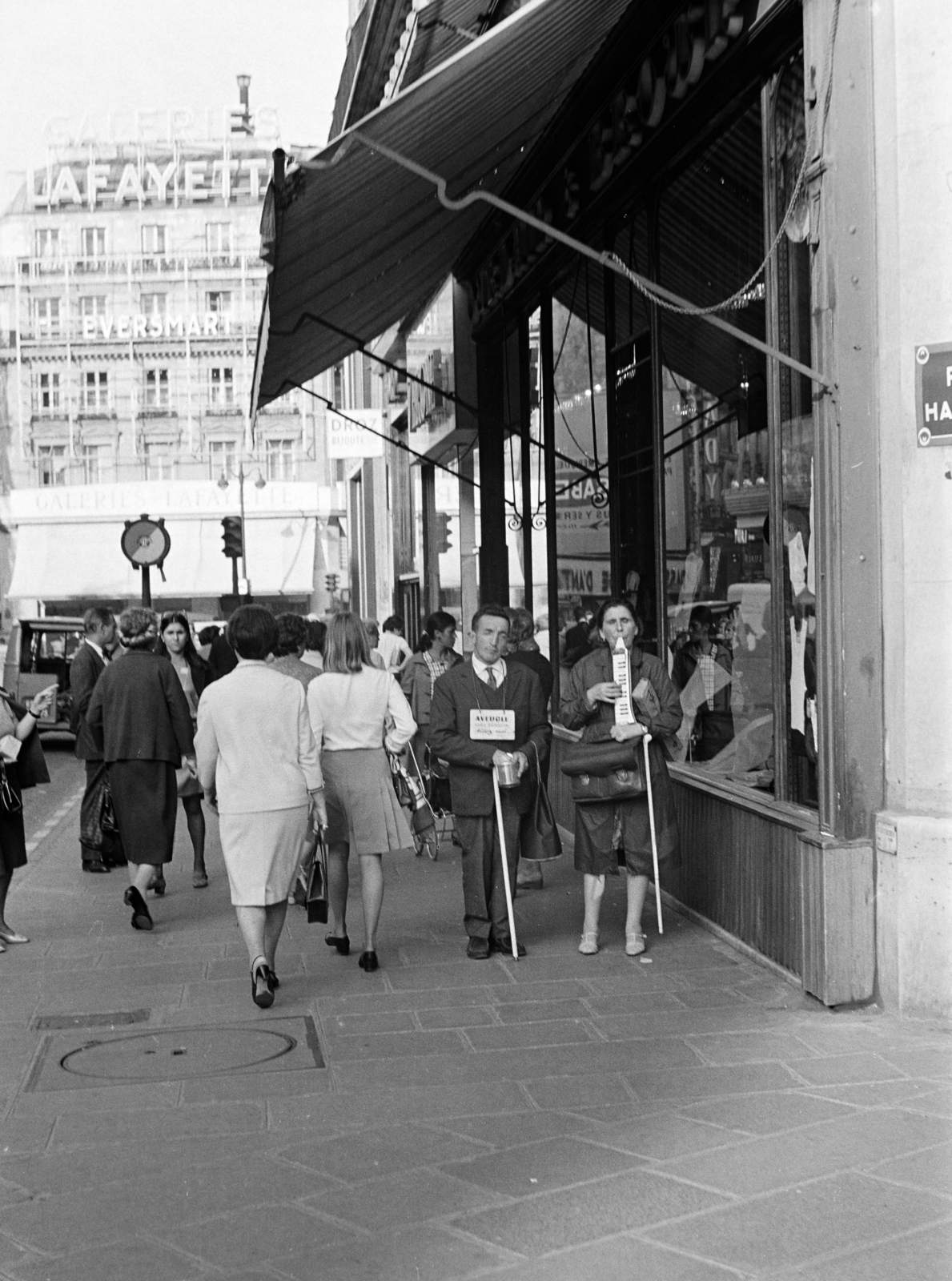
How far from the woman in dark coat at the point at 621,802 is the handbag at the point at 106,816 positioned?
391 centimetres

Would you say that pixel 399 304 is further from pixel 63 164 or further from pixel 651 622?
pixel 63 164

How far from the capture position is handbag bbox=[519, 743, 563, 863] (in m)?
8.42

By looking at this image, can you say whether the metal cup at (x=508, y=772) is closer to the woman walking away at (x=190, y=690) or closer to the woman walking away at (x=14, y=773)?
the woman walking away at (x=14, y=773)

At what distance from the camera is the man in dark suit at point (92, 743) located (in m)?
10.9

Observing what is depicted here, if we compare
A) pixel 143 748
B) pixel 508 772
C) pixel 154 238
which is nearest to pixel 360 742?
pixel 508 772

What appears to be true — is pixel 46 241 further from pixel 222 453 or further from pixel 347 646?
pixel 347 646

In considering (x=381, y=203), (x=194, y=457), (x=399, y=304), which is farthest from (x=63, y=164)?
(x=381, y=203)

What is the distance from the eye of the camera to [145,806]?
32.0 ft

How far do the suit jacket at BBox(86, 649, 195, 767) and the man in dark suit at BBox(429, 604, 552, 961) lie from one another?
2.26m

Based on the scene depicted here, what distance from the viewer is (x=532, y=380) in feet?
48.3

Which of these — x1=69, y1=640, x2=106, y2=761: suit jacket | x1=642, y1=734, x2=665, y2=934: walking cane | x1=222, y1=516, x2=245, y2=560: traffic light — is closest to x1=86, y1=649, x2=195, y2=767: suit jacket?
x1=69, y1=640, x2=106, y2=761: suit jacket

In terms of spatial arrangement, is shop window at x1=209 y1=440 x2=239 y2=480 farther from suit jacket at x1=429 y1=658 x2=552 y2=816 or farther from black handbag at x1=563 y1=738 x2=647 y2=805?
black handbag at x1=563 y1=738 x2=647 y2=805

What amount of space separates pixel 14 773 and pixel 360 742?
2.13 m

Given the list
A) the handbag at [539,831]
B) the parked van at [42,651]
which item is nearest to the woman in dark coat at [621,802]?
the handbag at [539,831]
